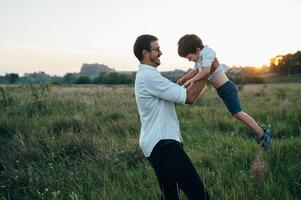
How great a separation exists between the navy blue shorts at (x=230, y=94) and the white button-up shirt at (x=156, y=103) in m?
1.30

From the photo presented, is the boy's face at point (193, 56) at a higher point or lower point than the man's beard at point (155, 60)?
higher

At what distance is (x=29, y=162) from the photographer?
19.4 feet

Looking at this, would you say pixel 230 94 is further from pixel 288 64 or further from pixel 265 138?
pixel 288 64

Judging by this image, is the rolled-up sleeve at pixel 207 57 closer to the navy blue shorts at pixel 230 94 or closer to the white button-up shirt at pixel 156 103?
the white button-up shirt at pixel 156 103

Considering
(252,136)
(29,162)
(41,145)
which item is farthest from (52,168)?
(252,136)

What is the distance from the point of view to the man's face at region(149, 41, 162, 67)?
2974 millimetres

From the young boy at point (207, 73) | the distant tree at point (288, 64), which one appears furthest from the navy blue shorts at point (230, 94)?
the distant tree at point (288, 64)

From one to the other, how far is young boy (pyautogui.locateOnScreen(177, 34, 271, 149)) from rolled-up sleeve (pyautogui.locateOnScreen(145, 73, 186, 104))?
0.17 m

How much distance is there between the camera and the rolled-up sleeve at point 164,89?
9.22 feet

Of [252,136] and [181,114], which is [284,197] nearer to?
[252,136]

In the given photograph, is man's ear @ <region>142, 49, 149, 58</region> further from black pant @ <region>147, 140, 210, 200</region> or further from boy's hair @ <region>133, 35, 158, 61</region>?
black pant @ <region>147, 140, 210, 200</region>

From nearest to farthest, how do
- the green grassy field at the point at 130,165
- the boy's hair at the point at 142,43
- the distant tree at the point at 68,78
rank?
1. the boy's hair at the point at 142,43
2. the green grassy field at the point at 130,165
3. the distant tree at the point at 68,78

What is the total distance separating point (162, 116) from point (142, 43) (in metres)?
0.65

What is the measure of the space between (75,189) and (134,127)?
366cm
